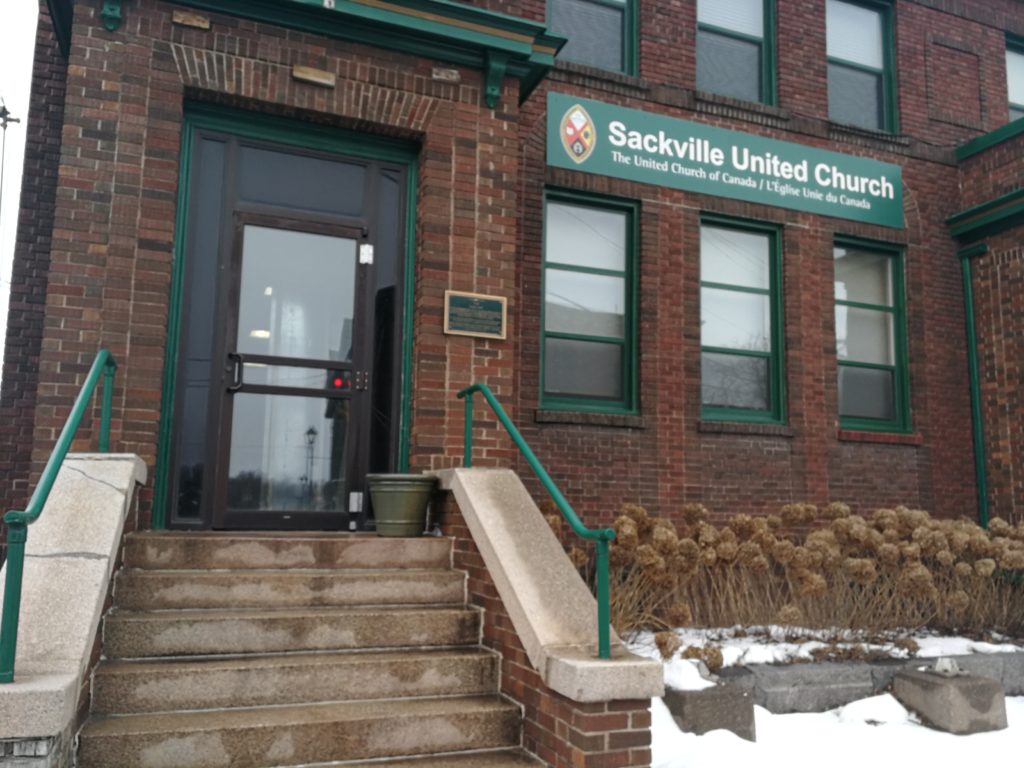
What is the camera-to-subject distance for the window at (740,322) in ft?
30.8

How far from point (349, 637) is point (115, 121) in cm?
386

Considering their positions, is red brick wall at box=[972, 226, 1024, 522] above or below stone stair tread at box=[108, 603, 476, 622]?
above

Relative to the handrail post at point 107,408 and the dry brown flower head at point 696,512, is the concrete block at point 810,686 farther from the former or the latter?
the handrail post at point 107,408

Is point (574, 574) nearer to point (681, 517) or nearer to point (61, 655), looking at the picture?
point (61, 655)

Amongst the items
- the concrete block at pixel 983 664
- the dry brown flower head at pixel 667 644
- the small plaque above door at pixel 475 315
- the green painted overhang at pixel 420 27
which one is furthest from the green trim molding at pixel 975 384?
the small plaque above door at pixel 475 315

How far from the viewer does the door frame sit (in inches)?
247

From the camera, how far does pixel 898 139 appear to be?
34.3 feet

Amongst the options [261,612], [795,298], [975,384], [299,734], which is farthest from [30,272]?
[975,384]

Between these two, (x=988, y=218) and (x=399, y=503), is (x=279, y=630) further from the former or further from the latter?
(x=988, y=218)

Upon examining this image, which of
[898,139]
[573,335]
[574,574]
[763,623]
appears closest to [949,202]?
[898,139]

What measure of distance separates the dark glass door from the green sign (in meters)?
2.97

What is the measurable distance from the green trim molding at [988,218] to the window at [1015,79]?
192 centimetres

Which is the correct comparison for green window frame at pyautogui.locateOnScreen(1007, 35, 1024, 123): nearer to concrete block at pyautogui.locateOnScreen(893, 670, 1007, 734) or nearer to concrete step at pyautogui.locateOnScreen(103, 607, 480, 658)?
concrete block at pyautogui.locateOnScreen(893, 670, 1007, 734)

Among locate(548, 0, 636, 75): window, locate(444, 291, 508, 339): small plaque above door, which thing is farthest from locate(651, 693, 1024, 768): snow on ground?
locate(548, 0, 636, 75): window
